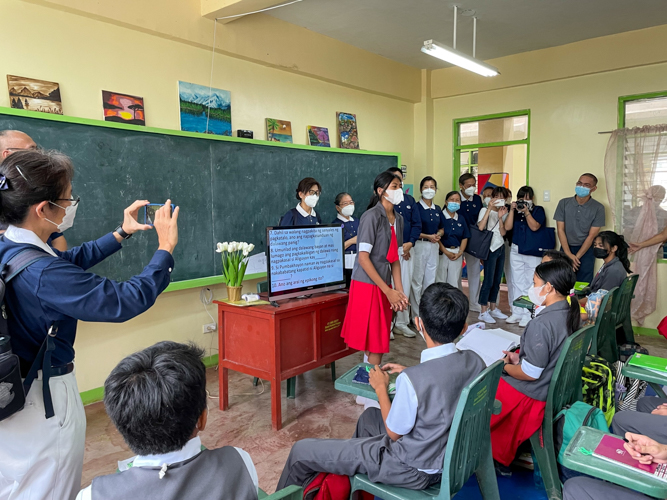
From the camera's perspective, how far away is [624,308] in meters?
3.53

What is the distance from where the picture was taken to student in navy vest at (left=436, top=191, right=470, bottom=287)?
563 centimetres

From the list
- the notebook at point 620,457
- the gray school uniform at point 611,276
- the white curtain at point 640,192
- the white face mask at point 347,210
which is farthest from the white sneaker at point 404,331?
the notebook at point 620,457

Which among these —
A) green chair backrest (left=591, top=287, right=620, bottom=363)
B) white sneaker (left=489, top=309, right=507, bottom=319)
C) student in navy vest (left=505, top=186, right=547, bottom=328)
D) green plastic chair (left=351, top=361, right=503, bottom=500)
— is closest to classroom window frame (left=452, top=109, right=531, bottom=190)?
student in navy vest (left=505, top=186, right=547, bottom=328)

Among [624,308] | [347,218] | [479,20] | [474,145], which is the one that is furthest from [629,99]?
[347,218]

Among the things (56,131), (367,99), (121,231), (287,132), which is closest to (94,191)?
(56,131)

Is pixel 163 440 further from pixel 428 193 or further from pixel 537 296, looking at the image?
pixel 428 193

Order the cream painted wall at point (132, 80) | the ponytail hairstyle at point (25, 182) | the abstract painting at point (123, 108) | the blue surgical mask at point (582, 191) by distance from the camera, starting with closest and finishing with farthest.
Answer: the ponytail hairstyle at point (25, 182), the cream painted wall at point (132, 80), the abstract painting at point (123, 108), the blue surgical mask at point (582, 191)

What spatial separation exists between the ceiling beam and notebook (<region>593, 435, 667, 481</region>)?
11.8 ft

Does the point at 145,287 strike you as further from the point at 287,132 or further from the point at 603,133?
the point at 603,133

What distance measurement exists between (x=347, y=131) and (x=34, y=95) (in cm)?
322

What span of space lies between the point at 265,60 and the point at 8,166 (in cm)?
354

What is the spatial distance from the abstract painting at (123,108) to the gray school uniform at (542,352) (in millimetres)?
3061

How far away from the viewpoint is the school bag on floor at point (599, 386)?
2.44 meters

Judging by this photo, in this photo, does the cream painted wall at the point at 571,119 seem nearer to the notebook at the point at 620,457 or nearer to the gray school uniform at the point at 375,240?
the gray school uniform at the point at 375,240
